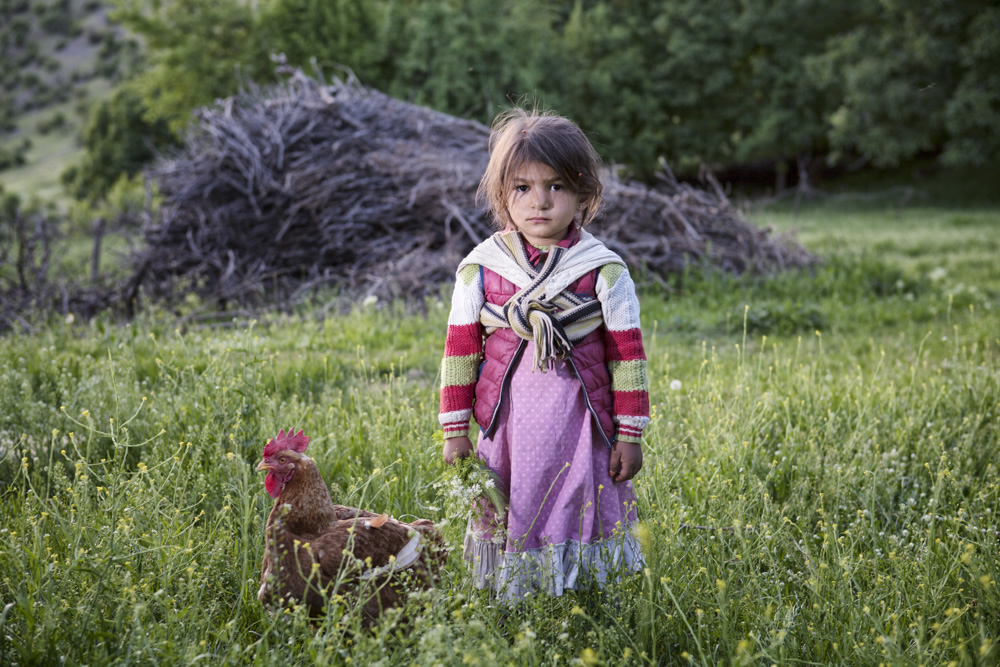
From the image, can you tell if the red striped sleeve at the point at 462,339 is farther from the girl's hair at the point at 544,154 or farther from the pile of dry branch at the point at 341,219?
the pile of dry branch at the point at 341,219

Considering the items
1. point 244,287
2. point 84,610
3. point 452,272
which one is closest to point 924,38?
point 452,272

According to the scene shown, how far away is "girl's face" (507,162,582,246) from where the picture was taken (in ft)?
7.91

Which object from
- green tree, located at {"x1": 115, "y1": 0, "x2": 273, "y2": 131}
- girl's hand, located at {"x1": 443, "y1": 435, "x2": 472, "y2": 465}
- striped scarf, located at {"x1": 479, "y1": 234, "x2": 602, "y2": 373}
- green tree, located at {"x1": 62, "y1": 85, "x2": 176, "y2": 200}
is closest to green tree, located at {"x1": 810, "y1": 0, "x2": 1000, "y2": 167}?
green tree, located at {"x1": 115, "y1": 0, "x2": 273, "y2": 131}

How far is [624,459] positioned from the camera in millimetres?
2389

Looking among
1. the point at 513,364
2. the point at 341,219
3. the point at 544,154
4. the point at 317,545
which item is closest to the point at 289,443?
the point at 317,545

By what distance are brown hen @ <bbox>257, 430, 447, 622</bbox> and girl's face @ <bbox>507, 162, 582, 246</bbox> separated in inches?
41.4

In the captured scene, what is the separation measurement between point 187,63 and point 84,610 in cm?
2496

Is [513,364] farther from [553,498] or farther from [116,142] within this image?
[116,142]

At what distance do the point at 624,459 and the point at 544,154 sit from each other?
41.2 inches

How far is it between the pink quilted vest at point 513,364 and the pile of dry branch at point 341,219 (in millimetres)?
5333

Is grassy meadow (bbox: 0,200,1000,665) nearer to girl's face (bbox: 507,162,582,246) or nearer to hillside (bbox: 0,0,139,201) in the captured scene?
girl's face (bbox: 507,162,582,246)

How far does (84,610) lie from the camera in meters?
2.08

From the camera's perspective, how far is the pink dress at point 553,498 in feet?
7.79

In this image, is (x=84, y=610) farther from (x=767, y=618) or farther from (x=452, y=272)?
(x=452, y=272)
